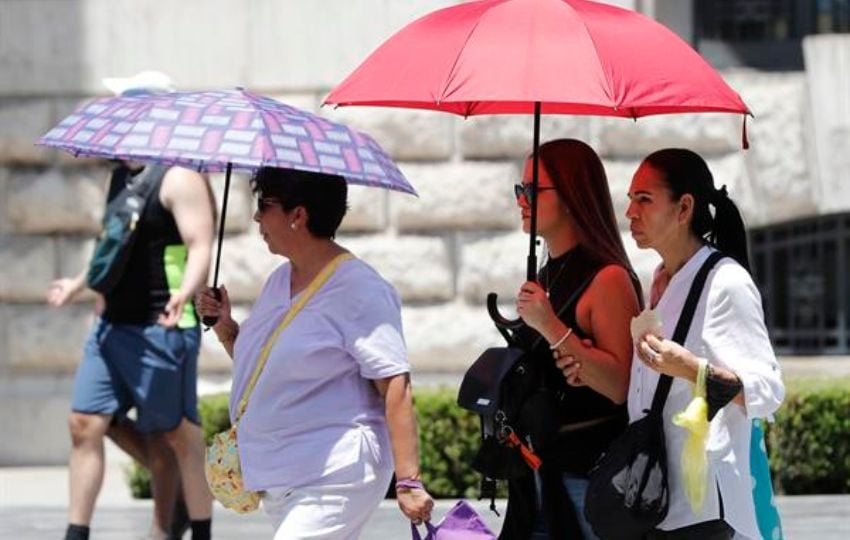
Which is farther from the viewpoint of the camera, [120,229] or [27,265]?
[27,265]

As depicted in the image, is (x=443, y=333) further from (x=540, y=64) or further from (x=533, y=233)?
(x=540, y=64)

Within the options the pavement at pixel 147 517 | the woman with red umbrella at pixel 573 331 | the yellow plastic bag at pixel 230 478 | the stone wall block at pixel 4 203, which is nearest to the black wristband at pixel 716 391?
the woman with red umbrella at pixel 573 331

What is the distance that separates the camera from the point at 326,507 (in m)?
5.23

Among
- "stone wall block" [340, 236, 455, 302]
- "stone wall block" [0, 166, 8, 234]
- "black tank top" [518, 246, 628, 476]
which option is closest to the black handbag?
"black tank top" [518, 246, 628, 476]

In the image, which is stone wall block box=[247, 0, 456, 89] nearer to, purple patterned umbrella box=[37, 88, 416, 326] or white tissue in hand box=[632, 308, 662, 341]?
purple patterned umbrella box=[37, 88, 416, 326]

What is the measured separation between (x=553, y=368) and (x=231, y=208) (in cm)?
607

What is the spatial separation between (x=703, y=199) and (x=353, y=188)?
20.1ft

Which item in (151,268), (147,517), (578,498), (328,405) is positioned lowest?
(147,517)

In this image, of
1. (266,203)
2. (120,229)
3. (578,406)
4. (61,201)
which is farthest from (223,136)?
(61,201)

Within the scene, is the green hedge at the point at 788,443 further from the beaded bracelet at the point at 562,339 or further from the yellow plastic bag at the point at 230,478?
the beaded bracelet at the point at 562,339

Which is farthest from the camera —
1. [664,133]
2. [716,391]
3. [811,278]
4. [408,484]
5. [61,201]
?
[811,278]

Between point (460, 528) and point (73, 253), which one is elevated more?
point (73, 253)

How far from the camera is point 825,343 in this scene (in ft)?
38.4

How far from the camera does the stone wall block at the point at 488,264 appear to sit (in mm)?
11008
